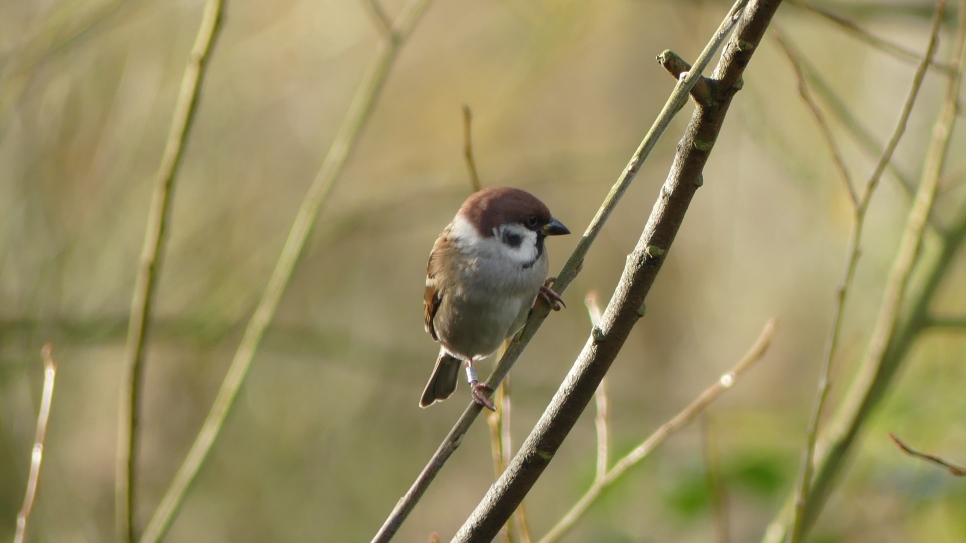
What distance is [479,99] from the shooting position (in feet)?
22.9

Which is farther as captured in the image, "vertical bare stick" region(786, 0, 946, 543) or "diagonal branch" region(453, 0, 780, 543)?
"vertical bare stick" region(786, 0, 946, 543)

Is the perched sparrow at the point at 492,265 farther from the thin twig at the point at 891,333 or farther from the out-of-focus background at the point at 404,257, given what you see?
the thin twig at the point at 891,333

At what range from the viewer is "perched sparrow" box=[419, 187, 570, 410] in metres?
3.06

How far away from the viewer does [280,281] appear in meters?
2.63

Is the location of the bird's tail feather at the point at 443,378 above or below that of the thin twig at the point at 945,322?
above

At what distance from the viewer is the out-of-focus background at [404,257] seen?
396cm

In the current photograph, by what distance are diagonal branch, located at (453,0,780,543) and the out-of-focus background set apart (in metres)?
1.74

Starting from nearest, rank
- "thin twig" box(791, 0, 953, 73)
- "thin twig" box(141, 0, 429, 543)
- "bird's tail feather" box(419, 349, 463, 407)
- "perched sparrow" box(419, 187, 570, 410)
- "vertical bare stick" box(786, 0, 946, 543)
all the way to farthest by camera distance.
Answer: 1. "vertical bare stick" box(786, 0, 946, 543)
2. "thin twig" box(141, 0, 429, 543)
3. "thin twig" box(791, 0, 953, 73)
4. "perched sparrow" box(419, 187, 570, 410)
5. "bird's tail feather" box(419, 349, 463, 407)

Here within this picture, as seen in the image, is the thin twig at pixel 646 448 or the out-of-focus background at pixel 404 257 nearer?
the thin twig at pixel 646 448

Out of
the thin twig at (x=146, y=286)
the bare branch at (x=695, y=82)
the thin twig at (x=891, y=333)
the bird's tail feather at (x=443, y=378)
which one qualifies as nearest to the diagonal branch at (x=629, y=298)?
the bare branch at (x=695, y=82)

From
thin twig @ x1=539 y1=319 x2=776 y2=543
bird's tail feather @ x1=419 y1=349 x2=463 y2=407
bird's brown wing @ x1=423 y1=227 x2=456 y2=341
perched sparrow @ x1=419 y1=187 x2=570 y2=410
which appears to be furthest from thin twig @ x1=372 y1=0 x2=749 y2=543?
bird's tail feather @ x1=419 y1=349 x2=463 y2=407

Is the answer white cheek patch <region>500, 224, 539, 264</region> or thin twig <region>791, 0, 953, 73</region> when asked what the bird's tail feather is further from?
thin twig <region>791, 0, 953, 73</region>

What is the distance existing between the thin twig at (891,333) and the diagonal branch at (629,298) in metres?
1.38

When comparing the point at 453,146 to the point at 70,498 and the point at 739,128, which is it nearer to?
the point at 739,128
